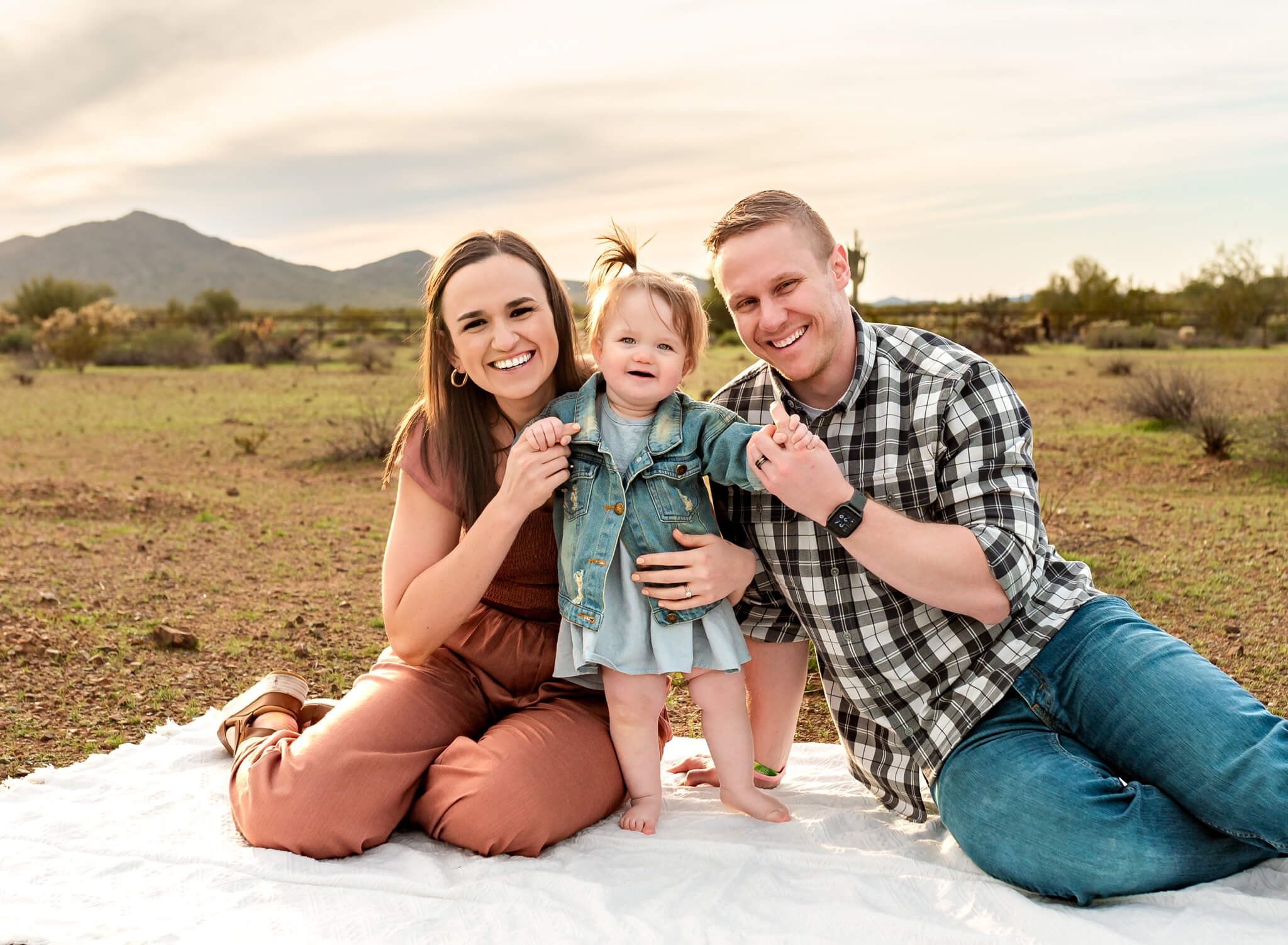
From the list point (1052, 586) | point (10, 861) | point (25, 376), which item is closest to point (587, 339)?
point (1052, 586)

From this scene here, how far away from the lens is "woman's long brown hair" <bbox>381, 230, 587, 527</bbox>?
3.22m

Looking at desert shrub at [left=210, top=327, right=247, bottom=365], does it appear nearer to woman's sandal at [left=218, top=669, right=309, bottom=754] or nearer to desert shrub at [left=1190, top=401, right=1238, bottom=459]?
desert shrub at [left=1190, top=401, right=1238, bottom=459]

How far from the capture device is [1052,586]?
9.28ft

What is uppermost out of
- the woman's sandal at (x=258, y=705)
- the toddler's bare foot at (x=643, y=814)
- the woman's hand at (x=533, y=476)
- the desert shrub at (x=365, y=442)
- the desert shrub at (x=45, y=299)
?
the desert shrub at (x=45, y=299)

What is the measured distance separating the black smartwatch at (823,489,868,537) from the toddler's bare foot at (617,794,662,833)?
1063 mm

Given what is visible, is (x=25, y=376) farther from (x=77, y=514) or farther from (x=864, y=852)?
(x=864, y=852)

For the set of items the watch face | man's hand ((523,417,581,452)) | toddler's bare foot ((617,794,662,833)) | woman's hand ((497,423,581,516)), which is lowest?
toddler's bare foot ((617,794,662,833))

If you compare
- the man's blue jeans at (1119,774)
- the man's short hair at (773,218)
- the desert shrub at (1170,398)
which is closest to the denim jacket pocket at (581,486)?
the man's short hair at (773,218)

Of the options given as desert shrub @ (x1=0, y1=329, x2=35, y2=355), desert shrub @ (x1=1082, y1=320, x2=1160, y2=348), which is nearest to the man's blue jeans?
desert shrub @ (x1=1082, y1=320, x2=1160, y2=348)

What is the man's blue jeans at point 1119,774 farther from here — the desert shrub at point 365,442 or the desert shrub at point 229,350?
the desert shrub at point 229,350

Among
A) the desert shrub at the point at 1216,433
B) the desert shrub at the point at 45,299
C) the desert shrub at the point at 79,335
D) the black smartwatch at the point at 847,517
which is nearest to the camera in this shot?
the black smartwatch at the point at 847,517

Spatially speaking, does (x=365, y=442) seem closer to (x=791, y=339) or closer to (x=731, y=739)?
(x=731, y=739)

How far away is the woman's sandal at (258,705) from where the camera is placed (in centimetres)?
355

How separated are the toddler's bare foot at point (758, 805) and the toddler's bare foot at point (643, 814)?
0.23 meters
